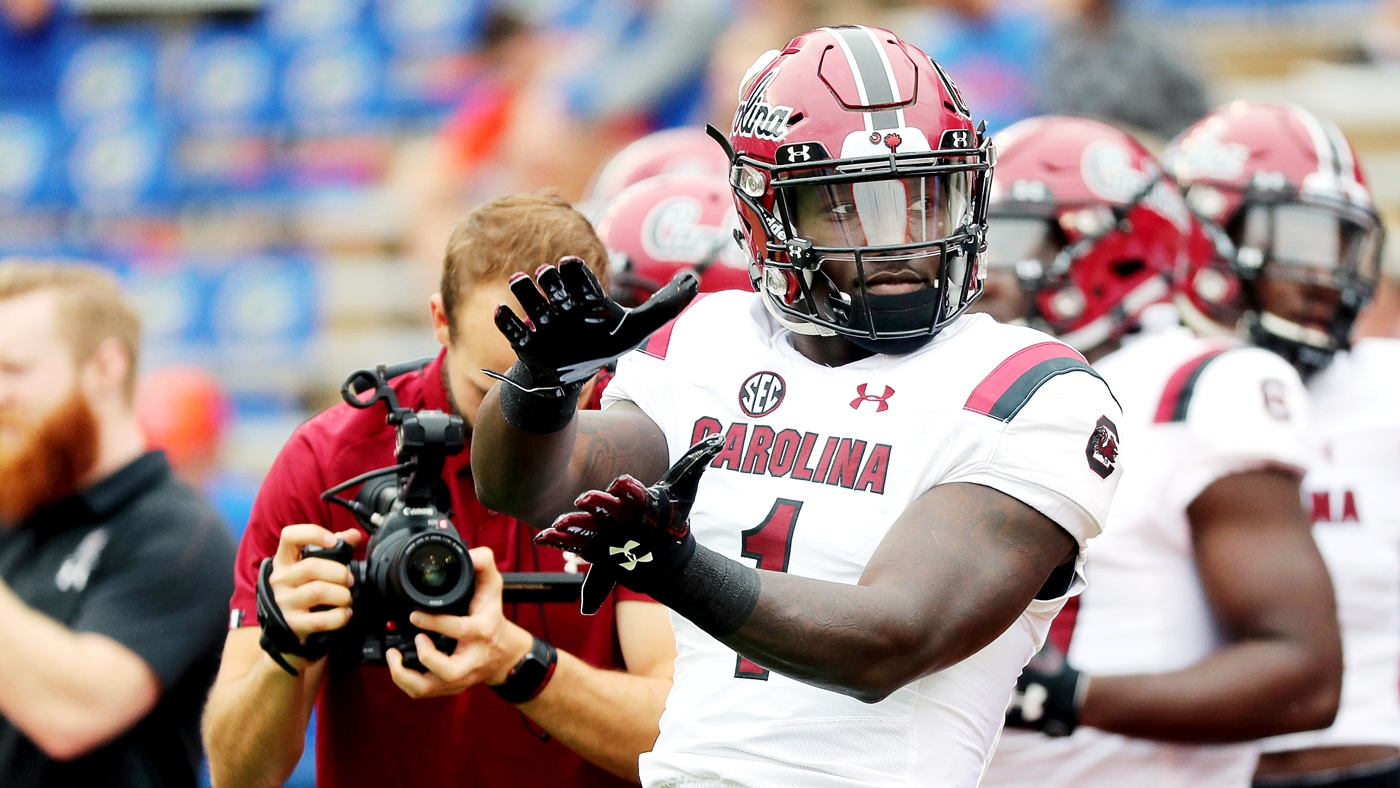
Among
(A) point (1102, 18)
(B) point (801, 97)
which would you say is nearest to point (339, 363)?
(A) point (1102, 18)

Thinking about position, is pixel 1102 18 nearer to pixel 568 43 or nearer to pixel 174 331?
pixel 568 43

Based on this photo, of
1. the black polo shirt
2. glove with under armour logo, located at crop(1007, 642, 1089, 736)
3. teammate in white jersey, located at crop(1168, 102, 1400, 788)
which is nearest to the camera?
glove with under armour logo, located at crop(1007, 642, 1089, 736)

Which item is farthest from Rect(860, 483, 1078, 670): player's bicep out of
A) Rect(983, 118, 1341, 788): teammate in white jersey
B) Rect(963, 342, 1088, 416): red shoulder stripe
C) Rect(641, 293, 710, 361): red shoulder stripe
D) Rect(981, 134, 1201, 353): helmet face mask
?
Rect(981, 134, 1201, 353): helmet face mask

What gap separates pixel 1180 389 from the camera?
3.18 metres

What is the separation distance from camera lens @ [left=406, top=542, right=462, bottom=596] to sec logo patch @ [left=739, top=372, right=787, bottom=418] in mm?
493

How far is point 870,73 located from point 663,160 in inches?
96.4

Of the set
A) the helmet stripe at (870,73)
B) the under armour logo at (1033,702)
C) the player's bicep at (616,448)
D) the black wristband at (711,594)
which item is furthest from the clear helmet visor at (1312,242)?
the black wristband at (711,594)

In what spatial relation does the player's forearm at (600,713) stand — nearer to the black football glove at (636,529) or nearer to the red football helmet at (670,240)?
the black football glove at (636,529)

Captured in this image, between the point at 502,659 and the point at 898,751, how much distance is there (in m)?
0.68

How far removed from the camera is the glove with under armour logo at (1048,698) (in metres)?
3.01

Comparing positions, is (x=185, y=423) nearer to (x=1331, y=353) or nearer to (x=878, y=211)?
(x=1331, y=353)

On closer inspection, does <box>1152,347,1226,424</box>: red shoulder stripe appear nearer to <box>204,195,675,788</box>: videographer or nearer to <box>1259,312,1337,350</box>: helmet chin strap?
<box>1259,312,1337,350</box>: helmet chin strap

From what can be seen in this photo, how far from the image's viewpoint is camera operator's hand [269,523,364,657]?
7.97ft

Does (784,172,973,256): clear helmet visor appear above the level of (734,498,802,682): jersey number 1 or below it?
above
